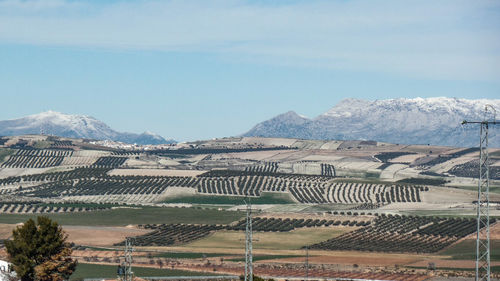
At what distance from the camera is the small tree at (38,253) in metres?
118

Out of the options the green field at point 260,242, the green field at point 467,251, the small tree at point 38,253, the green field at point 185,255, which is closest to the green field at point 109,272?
the small tree at point 38,253

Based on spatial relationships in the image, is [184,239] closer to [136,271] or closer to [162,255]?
[162,255]

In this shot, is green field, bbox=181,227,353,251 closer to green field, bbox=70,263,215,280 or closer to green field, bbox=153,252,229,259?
green field, bbox=153,252,229,259

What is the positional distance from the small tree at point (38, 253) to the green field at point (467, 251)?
73095mm

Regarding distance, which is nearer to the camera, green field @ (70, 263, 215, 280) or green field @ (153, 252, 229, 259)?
green field @ (70, 263, 215, 280)

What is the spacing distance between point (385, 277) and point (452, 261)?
25.5 m

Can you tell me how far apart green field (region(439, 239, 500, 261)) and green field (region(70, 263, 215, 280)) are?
48710mm

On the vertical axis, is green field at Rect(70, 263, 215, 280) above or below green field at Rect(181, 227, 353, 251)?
above

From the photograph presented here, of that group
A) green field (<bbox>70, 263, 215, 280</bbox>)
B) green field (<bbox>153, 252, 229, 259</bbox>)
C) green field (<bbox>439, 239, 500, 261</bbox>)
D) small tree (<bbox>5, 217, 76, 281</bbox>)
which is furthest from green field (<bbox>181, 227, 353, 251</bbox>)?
small tree (<bbox>5, 217, 76, 281</bbox>)

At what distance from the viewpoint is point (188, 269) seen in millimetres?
147875

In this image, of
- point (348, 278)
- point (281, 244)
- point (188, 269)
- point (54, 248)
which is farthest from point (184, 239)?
point (54, 248)

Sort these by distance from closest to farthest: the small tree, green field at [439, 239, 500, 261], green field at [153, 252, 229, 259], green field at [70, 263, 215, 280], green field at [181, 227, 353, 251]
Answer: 1. the small tree
2. green field at [70, 263, 215, 280]
3. green field at [153, 252, 229, 259]
4. green field at [439, 239, 500, 261]
5. green field at [181, 227, 353, 251]

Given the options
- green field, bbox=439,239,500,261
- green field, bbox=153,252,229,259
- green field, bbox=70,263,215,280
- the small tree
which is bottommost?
green field, bbox=439,239,500,261

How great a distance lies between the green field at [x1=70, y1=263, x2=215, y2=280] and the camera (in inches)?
5362
